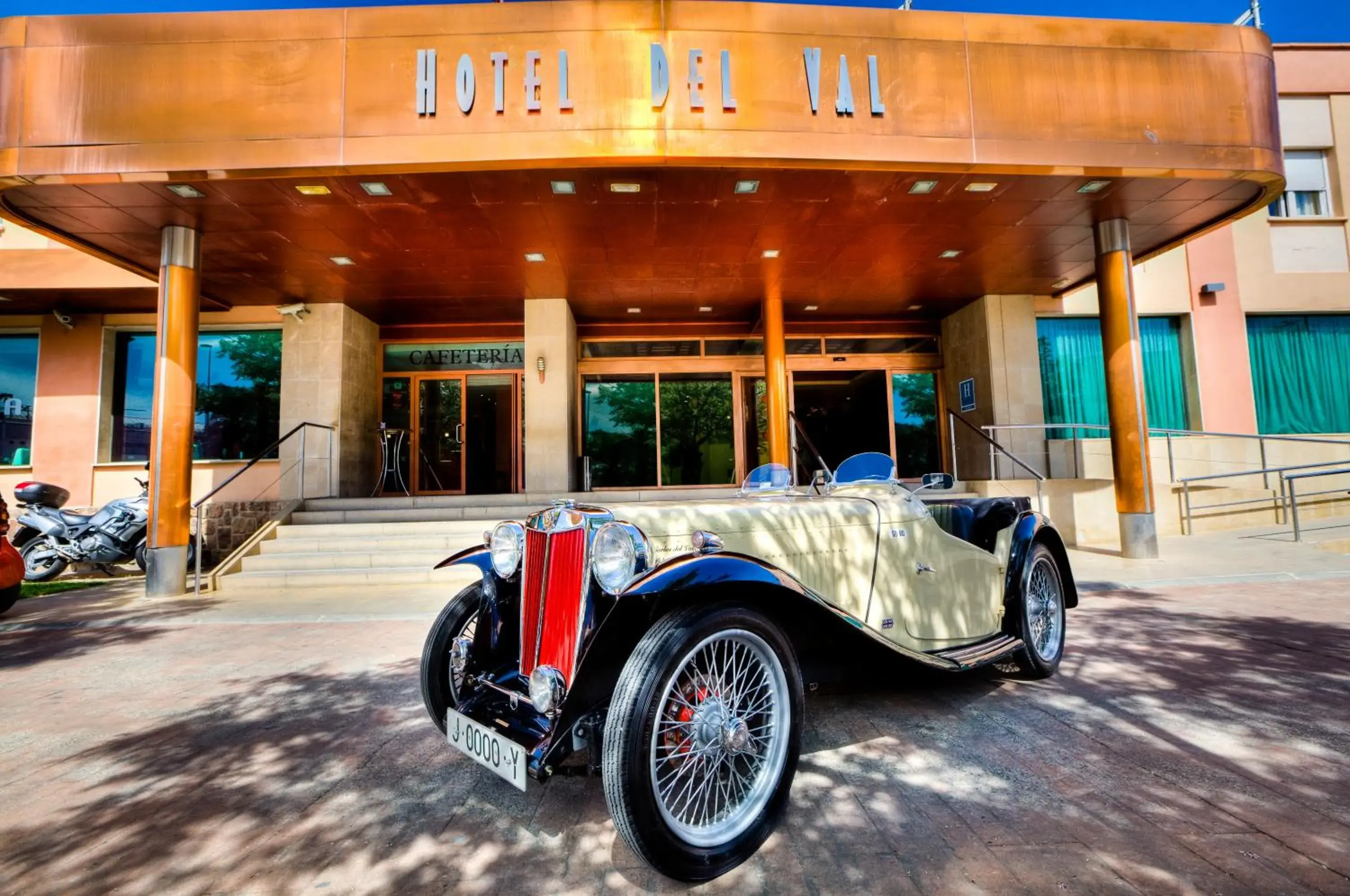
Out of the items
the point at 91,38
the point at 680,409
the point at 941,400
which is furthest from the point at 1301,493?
the point at 91,38

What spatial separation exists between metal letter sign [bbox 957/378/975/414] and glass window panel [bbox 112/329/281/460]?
12.6 metres

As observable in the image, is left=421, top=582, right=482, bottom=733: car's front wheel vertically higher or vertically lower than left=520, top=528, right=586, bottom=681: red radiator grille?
lower

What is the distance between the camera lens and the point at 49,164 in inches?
221

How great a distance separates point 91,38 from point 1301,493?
56.7 ft

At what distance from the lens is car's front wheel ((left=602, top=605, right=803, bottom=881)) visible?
1.56 m

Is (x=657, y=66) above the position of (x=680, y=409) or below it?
above

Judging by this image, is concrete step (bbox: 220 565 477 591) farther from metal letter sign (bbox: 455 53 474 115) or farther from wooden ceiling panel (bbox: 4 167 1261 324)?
metal letter sign (bbox: 455 53 474 115)

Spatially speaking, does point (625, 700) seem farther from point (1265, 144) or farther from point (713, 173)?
point (1265, 144)

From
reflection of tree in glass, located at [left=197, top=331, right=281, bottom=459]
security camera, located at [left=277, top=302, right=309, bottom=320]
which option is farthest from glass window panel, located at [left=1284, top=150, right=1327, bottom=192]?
reflection of tree in glass, located at [left=197, top=331, right=281, bottom=459]

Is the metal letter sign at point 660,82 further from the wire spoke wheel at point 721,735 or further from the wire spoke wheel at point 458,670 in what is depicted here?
the wire spoke wheel at point 721,735

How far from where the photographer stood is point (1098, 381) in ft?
37.3

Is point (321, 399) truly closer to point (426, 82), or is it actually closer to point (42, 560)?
point (42, 560)

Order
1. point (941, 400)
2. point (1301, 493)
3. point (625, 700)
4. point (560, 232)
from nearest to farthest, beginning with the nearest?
point (625, 700) → point (560, 232) → point (1301, 493) → point (941, 400)

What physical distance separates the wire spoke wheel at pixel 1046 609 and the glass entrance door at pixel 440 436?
9983 mm
